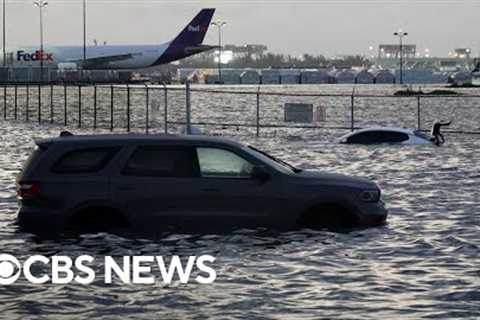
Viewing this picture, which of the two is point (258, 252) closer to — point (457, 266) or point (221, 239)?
point (221, 239)

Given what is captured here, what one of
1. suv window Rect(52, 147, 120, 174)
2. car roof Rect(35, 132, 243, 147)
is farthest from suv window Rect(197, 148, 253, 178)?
suv window Rect(52, 147, 120, 174)

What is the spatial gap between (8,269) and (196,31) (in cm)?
12718

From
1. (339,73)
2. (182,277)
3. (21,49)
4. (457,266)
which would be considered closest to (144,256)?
(182,277)

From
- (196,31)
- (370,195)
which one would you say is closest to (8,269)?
(370,195)

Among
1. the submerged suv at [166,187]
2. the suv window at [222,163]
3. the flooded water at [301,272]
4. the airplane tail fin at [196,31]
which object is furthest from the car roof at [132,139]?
the airplane tail fin at [196,31]

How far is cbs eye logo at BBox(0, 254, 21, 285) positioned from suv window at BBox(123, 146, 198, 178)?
1.98 metres

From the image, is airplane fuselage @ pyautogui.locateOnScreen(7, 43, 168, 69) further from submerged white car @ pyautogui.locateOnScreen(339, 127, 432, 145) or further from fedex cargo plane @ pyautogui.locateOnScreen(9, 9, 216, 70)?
submerged white car @ pyautogui.locateOnScreen(339, 127, 432, 145)

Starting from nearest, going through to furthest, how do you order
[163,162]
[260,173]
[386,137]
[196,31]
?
[260,173] < [163,162] < [386,137] < [196,31]

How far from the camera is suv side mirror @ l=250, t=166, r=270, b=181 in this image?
480 inches

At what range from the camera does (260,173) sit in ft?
40.0

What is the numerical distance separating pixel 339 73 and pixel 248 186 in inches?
7278

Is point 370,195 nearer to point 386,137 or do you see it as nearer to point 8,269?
point 8,269

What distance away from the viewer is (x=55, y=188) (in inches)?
472

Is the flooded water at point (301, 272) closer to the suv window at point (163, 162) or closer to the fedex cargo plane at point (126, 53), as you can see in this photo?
the suv window at point (163, 162)
